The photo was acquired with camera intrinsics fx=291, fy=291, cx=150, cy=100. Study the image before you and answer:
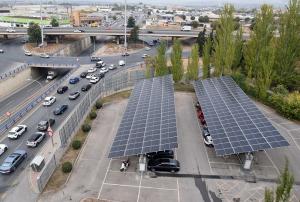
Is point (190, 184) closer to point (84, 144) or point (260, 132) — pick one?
point (260, 132)

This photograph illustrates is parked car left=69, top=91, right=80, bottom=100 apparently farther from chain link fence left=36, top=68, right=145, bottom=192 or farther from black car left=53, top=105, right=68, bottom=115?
chain link fence left=36, top=68, right=145, bottom=192

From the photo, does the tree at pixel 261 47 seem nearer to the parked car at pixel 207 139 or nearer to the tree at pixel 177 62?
the tree at pixel 177 62

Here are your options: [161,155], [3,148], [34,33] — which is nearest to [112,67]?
[3,148]

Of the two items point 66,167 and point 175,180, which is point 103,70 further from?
point 175,180

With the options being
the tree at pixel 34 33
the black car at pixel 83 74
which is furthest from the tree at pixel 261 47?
the tree at pixel 34 33

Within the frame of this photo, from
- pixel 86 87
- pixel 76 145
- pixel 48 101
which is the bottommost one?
pixel 76 145

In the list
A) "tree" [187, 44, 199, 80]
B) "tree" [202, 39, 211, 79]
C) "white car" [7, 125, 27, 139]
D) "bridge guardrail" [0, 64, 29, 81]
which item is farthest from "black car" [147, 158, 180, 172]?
"bridge guardrail" [0, 64, 29, 81]
